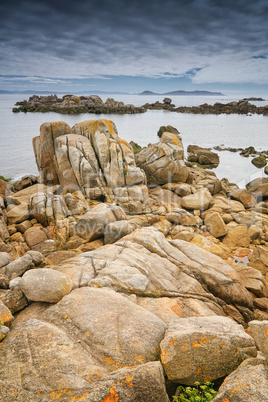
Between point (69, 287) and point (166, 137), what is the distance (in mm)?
25115

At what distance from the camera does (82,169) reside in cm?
2141

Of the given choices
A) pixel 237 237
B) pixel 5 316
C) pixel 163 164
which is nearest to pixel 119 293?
pixel 5 316

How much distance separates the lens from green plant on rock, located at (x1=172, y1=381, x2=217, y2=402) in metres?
4.73

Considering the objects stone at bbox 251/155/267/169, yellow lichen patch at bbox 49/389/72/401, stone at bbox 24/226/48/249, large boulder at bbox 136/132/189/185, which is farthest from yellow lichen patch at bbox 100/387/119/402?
stone at bbox 251/155/267/169

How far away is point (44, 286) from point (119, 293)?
8.08 feet

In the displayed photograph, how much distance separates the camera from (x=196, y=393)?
4.96 m

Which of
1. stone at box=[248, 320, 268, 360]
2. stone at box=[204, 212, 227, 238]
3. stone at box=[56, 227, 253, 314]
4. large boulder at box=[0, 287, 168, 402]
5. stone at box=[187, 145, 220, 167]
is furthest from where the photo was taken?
stone at box=[187, 145, 220, 167]

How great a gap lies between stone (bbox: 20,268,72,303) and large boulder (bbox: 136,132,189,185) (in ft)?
66.5

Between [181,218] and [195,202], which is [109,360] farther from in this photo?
[195,202]

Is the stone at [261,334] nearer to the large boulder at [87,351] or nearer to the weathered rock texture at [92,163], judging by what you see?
the large boulder at [87,351]

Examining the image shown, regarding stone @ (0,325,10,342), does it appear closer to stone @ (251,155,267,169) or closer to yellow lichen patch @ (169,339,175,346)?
yellow lichen patch @ (169,339,175,346)

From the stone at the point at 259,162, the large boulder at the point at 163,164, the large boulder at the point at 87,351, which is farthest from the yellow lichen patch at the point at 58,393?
the stone at the point at 259,162

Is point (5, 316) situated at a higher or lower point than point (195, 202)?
higher

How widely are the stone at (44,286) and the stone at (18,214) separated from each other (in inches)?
418
